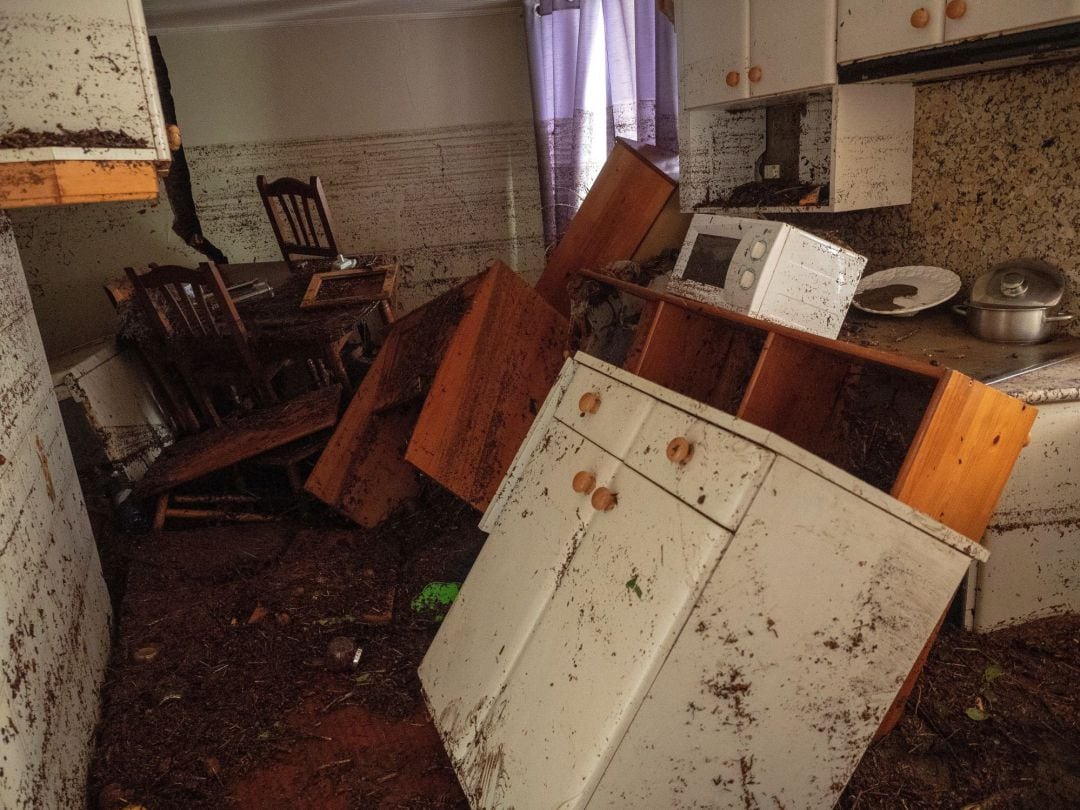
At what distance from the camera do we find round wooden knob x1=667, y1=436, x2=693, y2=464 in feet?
4.79

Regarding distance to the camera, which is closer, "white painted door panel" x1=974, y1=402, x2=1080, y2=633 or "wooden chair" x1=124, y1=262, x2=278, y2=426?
"white painted door panel" x1=974, y1=402, x2=1080, y2=633

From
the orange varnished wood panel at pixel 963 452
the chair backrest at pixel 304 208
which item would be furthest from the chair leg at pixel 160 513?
the orange varnished wood panel at pixel 963 452

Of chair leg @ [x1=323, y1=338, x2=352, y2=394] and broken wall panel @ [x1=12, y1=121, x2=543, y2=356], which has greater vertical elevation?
broken wall panel @ [x1=12, y1=121, x2=543, y2=356]

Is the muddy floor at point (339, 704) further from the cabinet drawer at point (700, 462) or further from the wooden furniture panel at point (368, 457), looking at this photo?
the cabinet drawer at point (700, 462)

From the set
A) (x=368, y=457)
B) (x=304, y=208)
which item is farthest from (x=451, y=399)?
(x=304, y=208)

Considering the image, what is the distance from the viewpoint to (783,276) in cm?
192

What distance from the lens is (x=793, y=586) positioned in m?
1.32

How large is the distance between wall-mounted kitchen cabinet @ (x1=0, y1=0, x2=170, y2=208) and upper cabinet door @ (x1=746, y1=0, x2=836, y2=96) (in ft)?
6.25

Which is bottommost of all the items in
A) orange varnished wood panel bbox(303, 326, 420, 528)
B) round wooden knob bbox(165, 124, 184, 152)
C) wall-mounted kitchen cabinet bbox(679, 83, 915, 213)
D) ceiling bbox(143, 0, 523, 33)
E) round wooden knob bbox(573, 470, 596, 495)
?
orange varnished wood panel bbox(303, 326, 420, 528)

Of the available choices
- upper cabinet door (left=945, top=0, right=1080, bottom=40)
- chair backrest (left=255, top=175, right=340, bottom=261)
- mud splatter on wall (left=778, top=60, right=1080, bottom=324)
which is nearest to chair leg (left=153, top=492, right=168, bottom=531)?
chair backrest (left=255, top=175, right=340, bottom=261)

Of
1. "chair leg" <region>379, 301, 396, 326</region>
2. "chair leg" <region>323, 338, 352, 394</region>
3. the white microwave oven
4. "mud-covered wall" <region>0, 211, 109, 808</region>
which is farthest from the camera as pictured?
"chair leg" <region>379, 301, 396, 326</region>

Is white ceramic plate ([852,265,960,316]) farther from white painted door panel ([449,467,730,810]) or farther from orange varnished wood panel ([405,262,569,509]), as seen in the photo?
white painted door panel ([449,467,730,810])

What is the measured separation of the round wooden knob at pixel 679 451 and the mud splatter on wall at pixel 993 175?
4.89ft

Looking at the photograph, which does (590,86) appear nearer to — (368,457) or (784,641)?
(368,457)
